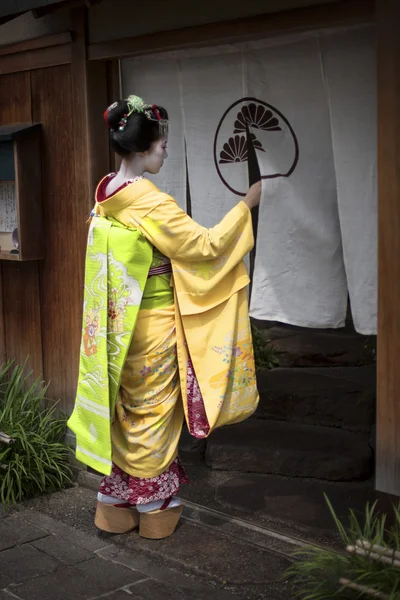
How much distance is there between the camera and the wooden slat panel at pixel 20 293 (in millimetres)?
6672

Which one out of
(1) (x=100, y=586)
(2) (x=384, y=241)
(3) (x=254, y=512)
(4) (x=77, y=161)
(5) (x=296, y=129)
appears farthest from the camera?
(4) (x=77, y=161)

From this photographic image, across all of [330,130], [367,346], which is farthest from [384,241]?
[367,346]

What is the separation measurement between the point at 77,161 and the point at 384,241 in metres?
2.64

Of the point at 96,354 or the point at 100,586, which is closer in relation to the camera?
the point at 100,586

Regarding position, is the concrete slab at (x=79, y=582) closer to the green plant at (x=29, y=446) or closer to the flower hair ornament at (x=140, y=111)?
the green plant at (x=29, y=446)

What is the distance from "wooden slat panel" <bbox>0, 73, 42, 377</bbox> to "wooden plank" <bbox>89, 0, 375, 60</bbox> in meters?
0.95

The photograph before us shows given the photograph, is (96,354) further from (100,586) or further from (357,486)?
(357,486)

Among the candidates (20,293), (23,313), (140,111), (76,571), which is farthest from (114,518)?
(140,111)

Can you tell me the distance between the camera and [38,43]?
6375 millimetres

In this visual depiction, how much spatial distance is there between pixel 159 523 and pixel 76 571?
2.14ft

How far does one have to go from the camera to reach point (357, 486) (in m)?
6.24

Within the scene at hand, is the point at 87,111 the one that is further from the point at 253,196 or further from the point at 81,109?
the point at 253,196

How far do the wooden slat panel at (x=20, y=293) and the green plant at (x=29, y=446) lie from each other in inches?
11.5

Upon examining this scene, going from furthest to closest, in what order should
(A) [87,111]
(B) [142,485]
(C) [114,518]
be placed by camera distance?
(A) [87,111]
(C) [114,518]
(B) [142,485]
